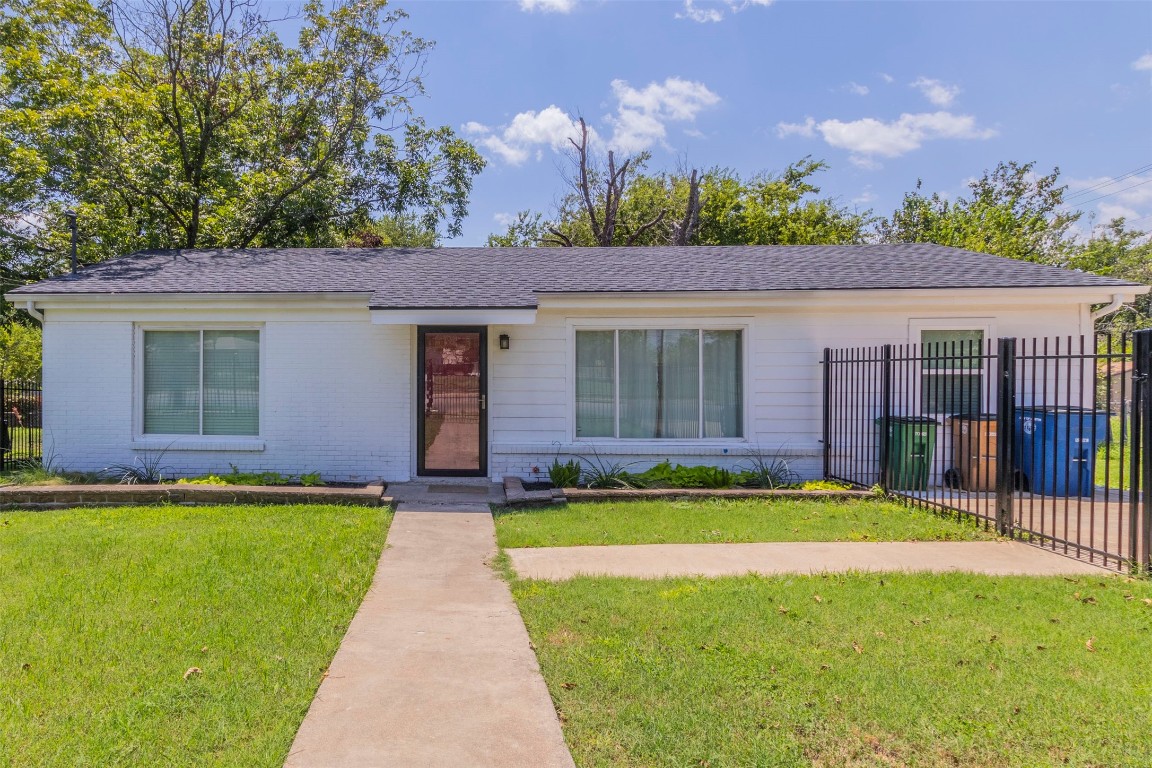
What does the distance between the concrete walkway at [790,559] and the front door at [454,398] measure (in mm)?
3729

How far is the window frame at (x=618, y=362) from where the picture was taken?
997 centimetres

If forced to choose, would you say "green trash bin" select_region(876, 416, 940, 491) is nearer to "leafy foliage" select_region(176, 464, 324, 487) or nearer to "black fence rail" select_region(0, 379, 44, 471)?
"leafy foliage" select_region(176, 464, 324, 487)

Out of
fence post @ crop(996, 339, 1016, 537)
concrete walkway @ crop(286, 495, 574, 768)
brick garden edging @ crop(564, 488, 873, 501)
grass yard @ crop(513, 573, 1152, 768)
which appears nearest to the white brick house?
brick garden edging @ crop(564, 488, 873, 501)

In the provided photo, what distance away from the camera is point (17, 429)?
1112 centimetres

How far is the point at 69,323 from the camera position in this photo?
972 centimetres

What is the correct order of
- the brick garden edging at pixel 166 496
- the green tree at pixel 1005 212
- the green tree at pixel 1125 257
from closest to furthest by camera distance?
the brick garden edging at pixel 166 496 → the green tree at pixel 1005 212 → the green tree at pixel 1125 257

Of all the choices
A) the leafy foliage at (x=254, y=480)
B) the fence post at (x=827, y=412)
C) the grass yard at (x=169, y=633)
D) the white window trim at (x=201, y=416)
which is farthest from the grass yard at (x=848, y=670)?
the white window trim at (x=201, y=416)

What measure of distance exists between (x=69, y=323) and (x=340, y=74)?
13386 mm

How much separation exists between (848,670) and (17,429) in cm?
1350

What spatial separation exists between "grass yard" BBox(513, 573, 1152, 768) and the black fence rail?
33.8ft

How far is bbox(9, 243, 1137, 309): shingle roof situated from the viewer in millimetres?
9617

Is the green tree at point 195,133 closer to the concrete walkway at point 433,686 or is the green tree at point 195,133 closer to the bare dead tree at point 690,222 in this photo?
the bare dead tree at point 690,222

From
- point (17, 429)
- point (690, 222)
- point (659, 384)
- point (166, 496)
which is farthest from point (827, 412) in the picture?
point (690, 222)

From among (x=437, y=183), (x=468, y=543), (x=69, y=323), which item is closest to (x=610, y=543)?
(x=468, y=543)
